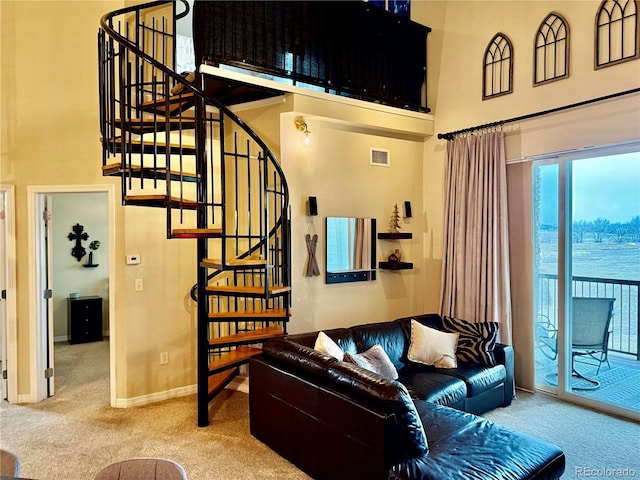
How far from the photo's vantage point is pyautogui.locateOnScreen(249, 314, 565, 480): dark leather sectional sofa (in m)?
2.15

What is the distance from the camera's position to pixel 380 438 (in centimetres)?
214

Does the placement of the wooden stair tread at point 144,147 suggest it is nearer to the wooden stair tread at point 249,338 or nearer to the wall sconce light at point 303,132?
the wall sconce light at point 303,132

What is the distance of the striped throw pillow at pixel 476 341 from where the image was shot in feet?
12.5

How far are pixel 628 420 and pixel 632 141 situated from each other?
7.57 feet

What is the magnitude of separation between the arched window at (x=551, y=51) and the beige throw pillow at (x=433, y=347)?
2.59 metres

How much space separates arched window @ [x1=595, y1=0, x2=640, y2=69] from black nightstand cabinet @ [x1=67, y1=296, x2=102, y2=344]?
22.0 feet

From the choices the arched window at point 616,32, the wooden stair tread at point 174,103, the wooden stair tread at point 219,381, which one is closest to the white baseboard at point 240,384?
the wooden stair tread at point 219,381

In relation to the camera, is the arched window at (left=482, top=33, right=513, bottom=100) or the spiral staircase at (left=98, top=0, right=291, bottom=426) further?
the arched window at (left=482, top=33, right=513, bottom=100)

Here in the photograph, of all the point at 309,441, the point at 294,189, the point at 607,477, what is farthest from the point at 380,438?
the point at 294,189

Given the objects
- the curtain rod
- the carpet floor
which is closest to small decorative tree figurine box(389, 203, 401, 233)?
the curtain rod

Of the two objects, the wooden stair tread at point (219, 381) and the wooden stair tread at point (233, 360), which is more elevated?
the wooden stair tread at point (233, 360)

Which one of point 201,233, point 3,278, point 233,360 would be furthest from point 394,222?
point 3,278

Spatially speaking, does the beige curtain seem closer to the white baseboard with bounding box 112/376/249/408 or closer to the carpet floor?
the carpet floor

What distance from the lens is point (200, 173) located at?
3.25 metres
